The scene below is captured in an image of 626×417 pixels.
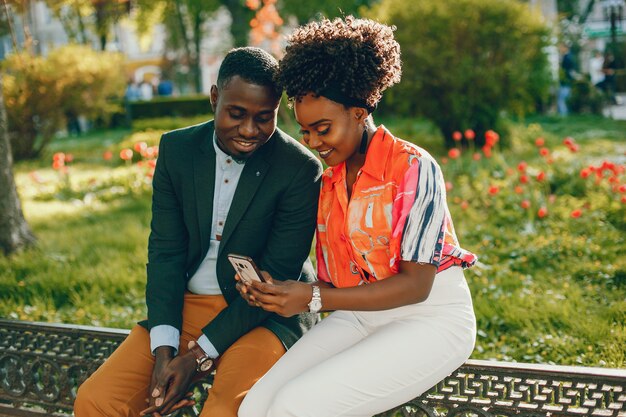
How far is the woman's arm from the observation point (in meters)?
2.67

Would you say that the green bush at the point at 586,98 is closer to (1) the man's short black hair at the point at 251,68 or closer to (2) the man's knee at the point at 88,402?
(1) the man's short black hair at the point at 251,68

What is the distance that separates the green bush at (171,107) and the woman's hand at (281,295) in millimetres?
20836

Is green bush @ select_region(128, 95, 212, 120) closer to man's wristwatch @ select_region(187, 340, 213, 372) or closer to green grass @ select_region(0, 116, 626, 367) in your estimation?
green grass @ select_region(0, 116, 626, 367)

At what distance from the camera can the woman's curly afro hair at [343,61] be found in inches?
108

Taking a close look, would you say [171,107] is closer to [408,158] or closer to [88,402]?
[88,402]

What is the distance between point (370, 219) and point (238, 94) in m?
0.79

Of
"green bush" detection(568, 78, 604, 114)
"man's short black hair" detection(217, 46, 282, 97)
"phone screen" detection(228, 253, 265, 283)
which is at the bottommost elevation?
"green bush" detection(568, 78, 604, 114)

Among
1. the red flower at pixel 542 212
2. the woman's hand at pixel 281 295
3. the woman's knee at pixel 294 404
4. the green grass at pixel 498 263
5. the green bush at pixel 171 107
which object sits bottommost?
the green bush at pixel 171 107

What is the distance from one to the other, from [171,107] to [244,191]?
2188 cm

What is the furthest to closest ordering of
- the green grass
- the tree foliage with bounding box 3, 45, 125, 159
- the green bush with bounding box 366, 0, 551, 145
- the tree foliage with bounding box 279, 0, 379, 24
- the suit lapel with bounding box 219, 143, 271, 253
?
the tree foliage with bounding box 279, 0, 379, 24 < the tree foliage with bounding box 3, 45, 125, 159 < the green bush with bounding box 366, 0, 551, 145 < the green grass < the suit lapel with bounding box 219, 143, 271, 253

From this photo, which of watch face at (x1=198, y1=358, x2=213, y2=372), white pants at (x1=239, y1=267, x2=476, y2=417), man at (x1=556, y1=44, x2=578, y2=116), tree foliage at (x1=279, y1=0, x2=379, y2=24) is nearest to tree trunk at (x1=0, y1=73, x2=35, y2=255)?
watch face at (x1=198, y1=358, x2=213, y2=372)

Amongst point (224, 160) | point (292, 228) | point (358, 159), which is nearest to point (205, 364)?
point (292, 228)

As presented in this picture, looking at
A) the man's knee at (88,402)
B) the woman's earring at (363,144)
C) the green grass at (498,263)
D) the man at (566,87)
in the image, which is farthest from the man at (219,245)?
the man at (566,87)

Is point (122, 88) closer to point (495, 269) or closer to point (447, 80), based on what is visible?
point (447, 80)
